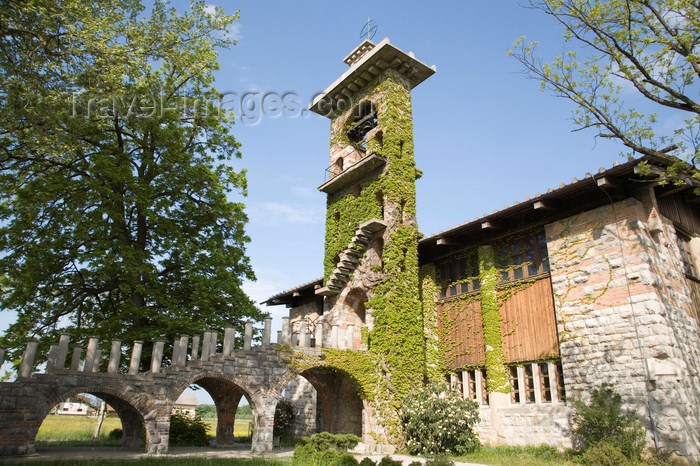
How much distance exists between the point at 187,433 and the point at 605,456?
15.6 metres

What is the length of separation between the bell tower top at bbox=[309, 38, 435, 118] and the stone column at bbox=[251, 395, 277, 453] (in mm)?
14125

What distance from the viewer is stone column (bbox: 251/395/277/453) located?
1490 centimetres

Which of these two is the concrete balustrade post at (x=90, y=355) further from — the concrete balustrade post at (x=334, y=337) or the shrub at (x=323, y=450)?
the concrete balustrade post at (x=334, y=337)

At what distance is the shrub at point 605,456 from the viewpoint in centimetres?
1096

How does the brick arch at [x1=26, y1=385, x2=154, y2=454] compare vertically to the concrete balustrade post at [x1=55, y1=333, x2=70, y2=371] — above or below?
below

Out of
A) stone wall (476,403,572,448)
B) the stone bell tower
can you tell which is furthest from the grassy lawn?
stone wall (476,403,572,448)

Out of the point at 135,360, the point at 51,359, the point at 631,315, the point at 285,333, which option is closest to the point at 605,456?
the point at 631,315

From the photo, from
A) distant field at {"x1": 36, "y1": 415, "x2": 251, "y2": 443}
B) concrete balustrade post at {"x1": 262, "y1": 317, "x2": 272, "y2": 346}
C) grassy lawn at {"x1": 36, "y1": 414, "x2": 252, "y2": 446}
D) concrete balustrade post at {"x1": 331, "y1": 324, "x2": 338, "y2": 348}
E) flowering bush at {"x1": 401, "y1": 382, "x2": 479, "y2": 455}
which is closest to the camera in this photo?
flowering bush at {"x1": 401, "y1": 382, "x2": 479, "y2": 455}

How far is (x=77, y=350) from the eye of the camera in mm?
13180

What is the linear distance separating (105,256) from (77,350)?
4.18 m

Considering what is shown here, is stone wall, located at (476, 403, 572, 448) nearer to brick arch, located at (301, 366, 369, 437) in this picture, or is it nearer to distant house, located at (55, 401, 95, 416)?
brick arch, located at (301, 366, 369, 437)

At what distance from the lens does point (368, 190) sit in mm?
19875

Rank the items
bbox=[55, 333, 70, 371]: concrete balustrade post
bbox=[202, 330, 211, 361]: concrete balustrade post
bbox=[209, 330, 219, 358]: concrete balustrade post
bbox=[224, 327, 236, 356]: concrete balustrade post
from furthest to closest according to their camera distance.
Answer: bbox=[224, 327, 236, 356]: concrete balustrade post, bbox=[209, 330, 219, 358]: concrete balustrade post, bbox=[202, 330, 211, 361]: concrete balustrade post, bbox=[55, 333, 70, 371]: concrete balustrade post

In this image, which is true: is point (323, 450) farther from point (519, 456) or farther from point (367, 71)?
point (367, 71)
